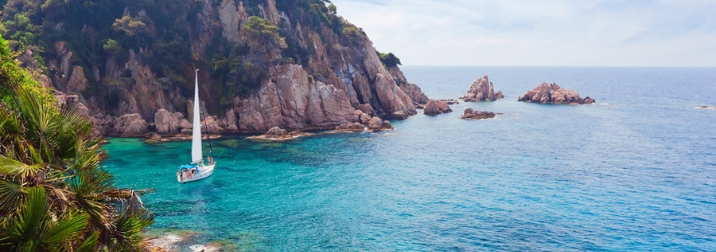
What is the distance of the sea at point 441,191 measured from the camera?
3366cm

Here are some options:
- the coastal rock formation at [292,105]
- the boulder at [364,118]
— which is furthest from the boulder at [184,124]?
the boulder at [364,118]

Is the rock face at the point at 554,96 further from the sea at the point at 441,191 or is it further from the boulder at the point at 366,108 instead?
the boulder at the point at 366,108

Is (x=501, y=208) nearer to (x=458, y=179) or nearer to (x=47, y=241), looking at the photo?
(x=458, y=179)

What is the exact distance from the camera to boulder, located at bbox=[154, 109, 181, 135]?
73.1m

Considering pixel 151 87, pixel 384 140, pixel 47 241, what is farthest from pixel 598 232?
pixel 151 87

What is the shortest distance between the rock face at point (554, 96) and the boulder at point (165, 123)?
100797 mm

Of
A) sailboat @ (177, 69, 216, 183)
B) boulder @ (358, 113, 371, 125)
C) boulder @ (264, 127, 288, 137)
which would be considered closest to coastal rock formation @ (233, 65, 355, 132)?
boulder @ (358, 113, 371, 125)

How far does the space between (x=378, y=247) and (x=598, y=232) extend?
1704 centimetres

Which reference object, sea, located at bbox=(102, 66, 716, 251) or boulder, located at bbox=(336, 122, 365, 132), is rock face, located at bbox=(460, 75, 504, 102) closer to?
sea, located at bbox=(102, 66, 716, 251)

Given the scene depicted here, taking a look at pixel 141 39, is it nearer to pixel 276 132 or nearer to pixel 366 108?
pixel 276 132

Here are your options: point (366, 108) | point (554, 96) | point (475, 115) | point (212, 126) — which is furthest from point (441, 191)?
point (554, 96)

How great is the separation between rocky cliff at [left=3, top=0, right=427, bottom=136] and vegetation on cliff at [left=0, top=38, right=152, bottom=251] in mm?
65245

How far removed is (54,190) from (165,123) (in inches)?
2654

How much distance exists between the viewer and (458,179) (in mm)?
50656
